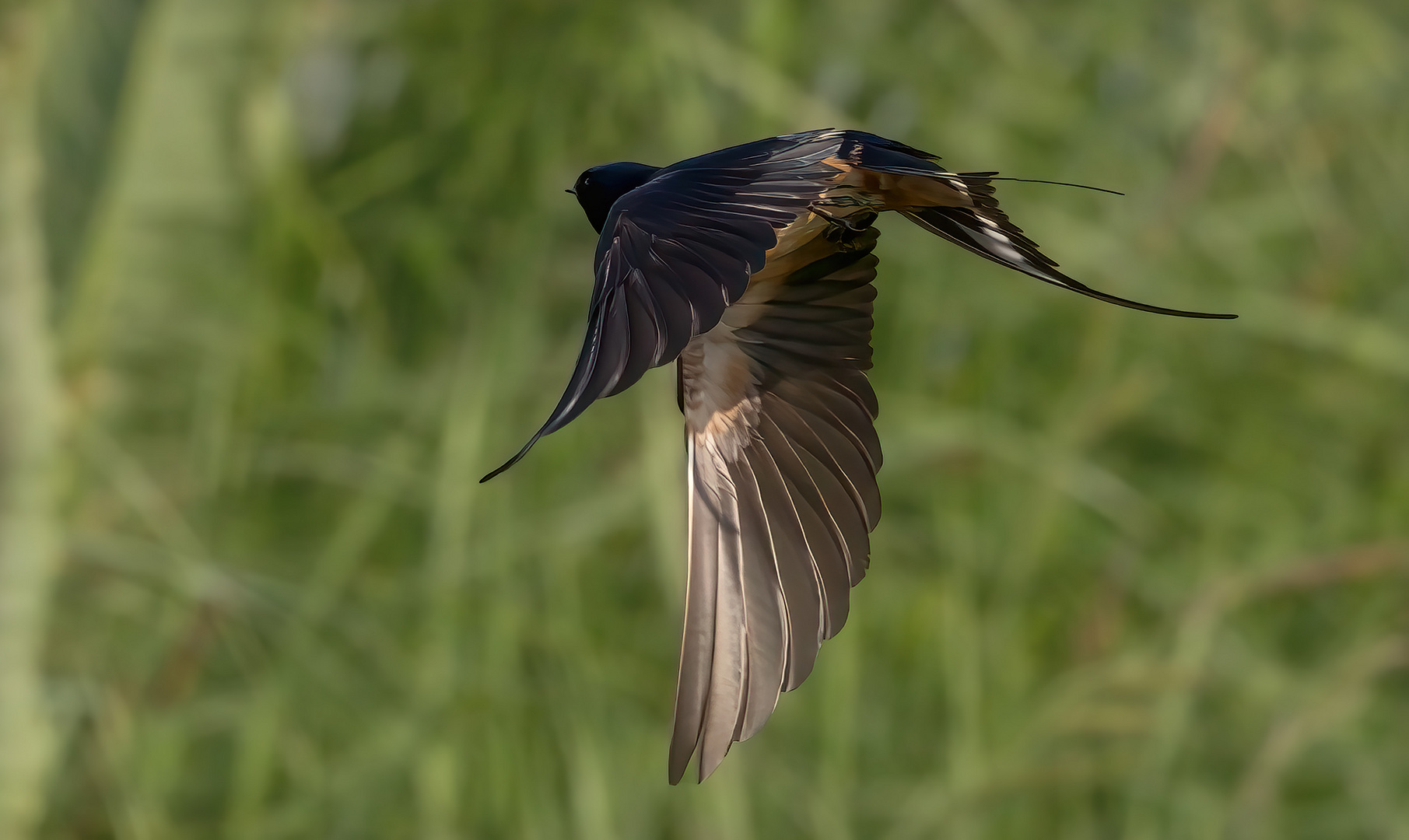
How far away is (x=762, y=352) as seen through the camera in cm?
99

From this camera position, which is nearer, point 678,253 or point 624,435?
point 678,253

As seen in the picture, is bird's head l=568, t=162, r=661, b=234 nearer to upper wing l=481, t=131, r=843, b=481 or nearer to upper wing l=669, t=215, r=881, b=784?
upper wing l=669, t=215, r=881, b=784

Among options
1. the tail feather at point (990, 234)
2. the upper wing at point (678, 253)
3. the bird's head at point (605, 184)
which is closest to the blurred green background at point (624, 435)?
the bird's head at point (605, 184)

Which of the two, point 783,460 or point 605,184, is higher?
point 605,184

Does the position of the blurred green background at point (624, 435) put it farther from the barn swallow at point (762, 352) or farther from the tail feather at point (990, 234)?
the tail feather at point (990, 234)

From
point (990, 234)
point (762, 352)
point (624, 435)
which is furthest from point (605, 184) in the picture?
point (624, 435)

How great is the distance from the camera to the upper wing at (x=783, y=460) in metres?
0.82

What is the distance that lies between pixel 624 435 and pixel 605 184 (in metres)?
1.41

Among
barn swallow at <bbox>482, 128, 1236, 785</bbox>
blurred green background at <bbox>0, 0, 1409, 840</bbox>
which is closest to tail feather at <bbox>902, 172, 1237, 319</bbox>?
barn swallow at <bbox>482, 128, 1236, 785</bbox>

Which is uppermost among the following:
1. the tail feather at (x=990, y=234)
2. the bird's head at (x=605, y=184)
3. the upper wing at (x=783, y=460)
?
the bird's head at (x=605, y=184)

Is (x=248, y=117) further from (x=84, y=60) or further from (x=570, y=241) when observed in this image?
(x=570, y=241)

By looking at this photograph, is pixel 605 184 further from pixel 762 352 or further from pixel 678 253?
pixel 678 253

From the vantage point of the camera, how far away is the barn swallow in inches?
25.2

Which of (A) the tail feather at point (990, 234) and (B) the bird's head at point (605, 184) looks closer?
(A) the tail feather at point (990, 234)
